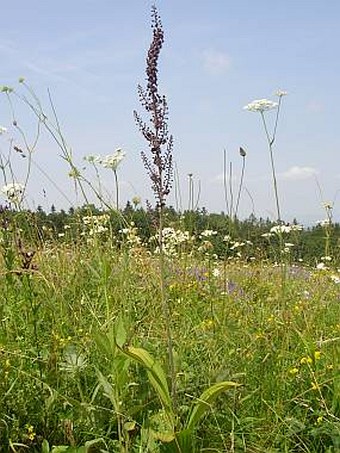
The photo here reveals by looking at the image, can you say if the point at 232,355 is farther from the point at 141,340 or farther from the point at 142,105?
the point at 142,105

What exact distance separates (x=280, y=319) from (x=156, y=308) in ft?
2.04

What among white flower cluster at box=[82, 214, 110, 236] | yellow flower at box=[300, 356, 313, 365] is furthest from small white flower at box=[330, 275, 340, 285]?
yellow flower at box=[300, 356, 313, 365]

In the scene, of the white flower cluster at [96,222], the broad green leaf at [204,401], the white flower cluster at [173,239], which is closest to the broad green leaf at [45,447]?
the broad green leaf at [204,401]

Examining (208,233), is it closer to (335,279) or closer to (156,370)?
(335,279)

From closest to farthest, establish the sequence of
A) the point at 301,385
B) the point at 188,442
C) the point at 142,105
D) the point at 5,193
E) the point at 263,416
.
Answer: the point at 188,442
the point at 142,105
the point at 263,416
the point at 301,385
the point at 5,193

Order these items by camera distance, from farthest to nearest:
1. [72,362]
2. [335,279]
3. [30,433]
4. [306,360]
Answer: [335,279]
[306,360]
[72,362]
[30,433]

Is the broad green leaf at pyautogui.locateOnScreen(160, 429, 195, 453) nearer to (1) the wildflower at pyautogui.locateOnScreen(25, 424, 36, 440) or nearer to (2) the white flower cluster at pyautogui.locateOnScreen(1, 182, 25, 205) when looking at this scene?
(1) the wildflower at pyautogui.locateOnScreen(25, 424, 36, 440)

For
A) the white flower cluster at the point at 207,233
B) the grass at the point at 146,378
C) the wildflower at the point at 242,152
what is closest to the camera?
the grass at the point at 146,378

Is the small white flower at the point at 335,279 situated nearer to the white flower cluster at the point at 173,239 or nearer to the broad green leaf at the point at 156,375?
the white flower cluster at the point at 173,239

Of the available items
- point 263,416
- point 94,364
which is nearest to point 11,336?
point 94,364

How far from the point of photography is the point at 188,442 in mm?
1992

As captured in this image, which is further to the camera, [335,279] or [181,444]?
[335,279]

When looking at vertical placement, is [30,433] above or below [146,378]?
below

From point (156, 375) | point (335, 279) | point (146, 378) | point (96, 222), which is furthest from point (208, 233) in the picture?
point (156, 375)
